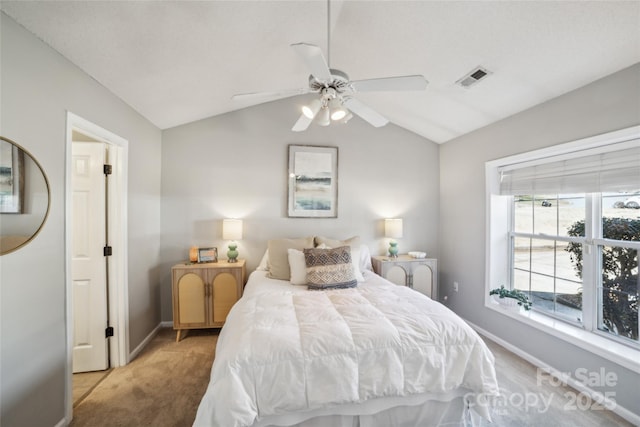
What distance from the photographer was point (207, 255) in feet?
10.5

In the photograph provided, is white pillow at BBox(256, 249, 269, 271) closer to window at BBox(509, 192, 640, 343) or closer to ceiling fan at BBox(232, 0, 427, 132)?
ceiling fan at BBox(232, 0, 427, 132)

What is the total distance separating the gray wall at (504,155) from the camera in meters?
1.89

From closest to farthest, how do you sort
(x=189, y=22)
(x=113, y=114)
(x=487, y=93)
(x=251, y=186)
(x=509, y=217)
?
1. (x=189, y=22)
2. (x=113, y=114)
3. (x=487, y=93)
4. (x=509, y=217)
5. (x=251, y=186)

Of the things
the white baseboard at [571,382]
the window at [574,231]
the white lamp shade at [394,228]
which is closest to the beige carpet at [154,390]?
the white lamp shade at [394,228]

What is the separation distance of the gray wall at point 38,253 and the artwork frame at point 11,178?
77mm

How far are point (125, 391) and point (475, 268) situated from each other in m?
3.76

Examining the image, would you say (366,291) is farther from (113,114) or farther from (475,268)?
(113,114)

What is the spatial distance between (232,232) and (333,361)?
2.16m

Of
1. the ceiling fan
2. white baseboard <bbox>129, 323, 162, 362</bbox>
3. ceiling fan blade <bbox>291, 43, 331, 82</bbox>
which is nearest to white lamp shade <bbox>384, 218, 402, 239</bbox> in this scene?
the ceiling fan

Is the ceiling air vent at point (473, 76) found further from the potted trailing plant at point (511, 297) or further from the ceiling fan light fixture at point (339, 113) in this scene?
the potted trailing plant at point (511, 297)

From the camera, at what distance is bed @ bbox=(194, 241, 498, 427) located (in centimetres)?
137

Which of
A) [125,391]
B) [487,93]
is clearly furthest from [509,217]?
[125,391]

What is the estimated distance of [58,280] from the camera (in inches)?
67.0

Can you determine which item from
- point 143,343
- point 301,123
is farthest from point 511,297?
point 143,343
